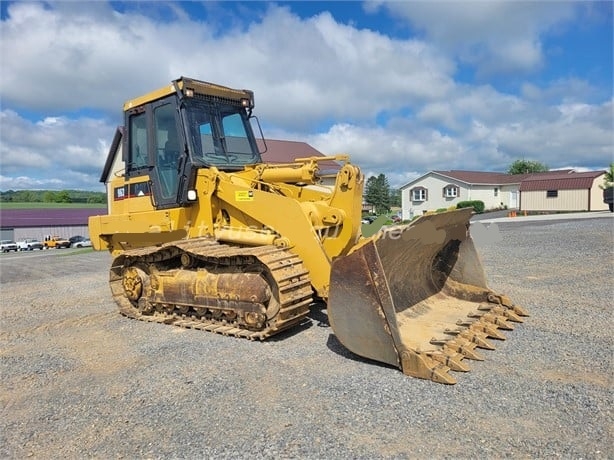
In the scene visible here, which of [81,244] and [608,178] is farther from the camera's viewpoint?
[81,244]

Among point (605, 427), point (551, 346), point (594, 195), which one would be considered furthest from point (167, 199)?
point (594, 195)

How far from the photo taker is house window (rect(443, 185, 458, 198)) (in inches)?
1898

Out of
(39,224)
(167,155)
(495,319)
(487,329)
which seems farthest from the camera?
(39,224)

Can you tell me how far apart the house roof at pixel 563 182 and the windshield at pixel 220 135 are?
38388mm

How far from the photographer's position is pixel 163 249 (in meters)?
6.55

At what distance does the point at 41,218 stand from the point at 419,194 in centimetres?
4224

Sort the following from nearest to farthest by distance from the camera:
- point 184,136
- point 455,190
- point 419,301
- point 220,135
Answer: point 419,301
point 184,136
point 220,135
point 455,190

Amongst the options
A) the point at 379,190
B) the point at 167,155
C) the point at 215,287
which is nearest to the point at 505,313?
the point at 215,287

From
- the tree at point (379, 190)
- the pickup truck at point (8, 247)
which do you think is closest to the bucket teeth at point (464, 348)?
the pickup truck at point (8, 247)

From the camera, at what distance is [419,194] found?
51.2 meters

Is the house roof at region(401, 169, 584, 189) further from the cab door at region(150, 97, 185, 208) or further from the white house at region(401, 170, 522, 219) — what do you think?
the cab door at region(150, 97, 185, 208)

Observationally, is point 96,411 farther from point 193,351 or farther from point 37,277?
point 37,277

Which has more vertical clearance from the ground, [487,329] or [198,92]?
[198,92]

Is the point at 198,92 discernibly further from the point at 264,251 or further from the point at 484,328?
the point at 484,328
